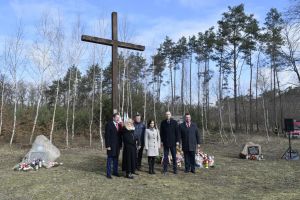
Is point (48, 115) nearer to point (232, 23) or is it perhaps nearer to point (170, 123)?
point (170, 123)

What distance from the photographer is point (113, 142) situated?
Answer: 959cm

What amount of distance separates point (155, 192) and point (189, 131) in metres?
3.19

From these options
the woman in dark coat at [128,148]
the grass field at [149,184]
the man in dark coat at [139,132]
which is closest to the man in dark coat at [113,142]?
the woman in dark coat at [128,148]

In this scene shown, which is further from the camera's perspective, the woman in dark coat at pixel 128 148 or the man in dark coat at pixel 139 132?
the man in dark coat at pixel 139 132

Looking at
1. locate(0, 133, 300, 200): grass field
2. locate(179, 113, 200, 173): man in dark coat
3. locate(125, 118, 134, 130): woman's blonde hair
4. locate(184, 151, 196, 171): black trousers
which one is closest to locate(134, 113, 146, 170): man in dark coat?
locate(125, 118, 134, 130): woman's blonde hair

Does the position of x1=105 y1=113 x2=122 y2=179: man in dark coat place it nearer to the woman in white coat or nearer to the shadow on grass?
the shadow on grass

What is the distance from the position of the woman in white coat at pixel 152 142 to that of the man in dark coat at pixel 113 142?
32.7 inches

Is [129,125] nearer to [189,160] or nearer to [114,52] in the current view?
[189,160]

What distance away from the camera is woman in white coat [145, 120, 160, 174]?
33.5 ft

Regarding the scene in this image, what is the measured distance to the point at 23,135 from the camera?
2072 cm

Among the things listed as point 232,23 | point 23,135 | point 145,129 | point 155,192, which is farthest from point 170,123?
point 232,23

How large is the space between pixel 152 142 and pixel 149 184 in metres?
1.62

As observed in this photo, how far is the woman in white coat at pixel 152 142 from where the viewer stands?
10.2 meters

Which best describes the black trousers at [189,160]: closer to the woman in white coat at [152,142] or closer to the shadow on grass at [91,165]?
the woman in white coat at [152,142]
